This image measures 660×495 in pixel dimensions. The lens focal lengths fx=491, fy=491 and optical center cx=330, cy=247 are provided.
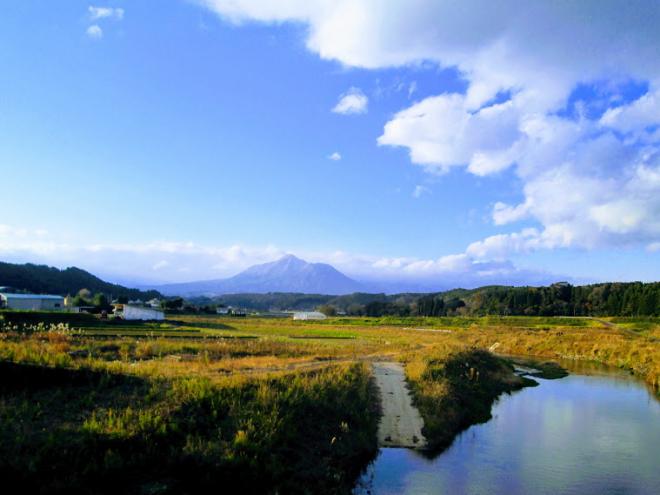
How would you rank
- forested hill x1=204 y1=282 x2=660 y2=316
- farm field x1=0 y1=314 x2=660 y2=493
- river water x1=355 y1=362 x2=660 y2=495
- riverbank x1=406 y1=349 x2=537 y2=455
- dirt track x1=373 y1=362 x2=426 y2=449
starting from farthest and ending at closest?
forested hill x1=204 y1=282 x2=660 y2=316 → riverbank x1=406 y1=349 x2=537 y2=455 → dirt track x1=373 y1=362 x2=426 y2=449 → river water x1=355 y1=362 x2=660 y2=495 → farm field x1=0 y1=314 x2=660 y2=493

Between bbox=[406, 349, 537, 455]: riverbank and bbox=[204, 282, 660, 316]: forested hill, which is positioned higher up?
bbox=[204, 282, 660, 316]: forested hill

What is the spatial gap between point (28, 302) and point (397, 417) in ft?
364

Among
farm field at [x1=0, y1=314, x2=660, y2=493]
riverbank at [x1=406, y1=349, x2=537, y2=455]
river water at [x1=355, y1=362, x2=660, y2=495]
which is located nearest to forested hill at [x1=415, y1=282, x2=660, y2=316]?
riverbank at [x1=406, y1=349, x2=537, y2=455]

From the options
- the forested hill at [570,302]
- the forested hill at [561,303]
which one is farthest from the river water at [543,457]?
the forested hill at [570,302]

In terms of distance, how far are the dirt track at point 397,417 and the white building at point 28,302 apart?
320 feet

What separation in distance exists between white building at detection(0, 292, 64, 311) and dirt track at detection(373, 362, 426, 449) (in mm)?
97677

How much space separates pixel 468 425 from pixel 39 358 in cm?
2193

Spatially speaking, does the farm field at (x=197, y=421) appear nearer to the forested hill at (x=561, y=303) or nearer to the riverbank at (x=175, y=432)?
the riverbank at (x=175, y=432)

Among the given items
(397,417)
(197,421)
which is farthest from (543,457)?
(197,421)

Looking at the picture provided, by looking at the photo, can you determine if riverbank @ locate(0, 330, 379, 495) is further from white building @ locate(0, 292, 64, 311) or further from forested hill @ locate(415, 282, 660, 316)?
forested hill @ locate(415, 282, 660, 316)

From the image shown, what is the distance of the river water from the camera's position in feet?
56.6

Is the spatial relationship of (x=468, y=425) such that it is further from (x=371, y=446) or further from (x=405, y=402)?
(x=371, y=446)

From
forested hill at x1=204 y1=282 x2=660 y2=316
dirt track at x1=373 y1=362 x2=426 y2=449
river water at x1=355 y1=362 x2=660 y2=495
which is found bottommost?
river water at x1=355 y1=362 x2=660 y2=495

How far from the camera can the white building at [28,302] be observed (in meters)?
106
